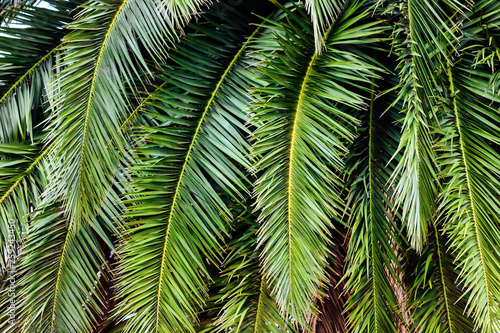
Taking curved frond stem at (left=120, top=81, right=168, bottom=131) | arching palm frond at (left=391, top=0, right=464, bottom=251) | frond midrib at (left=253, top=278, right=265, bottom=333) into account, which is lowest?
frond midrib at (left=253, top=278, right=265, bottom=333)

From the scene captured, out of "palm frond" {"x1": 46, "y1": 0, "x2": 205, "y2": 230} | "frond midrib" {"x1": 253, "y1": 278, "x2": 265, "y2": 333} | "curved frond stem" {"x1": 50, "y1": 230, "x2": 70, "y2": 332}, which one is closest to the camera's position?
"palm frond" {"x1": 46, "y1": 0, "x2": 205, "y2": 230}

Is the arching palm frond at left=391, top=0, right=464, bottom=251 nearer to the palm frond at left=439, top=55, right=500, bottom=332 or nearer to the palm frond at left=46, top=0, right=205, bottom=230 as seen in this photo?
the palm frond at left=439, top=55, right=500, bottom=332

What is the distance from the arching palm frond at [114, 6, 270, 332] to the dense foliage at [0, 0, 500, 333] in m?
0.01

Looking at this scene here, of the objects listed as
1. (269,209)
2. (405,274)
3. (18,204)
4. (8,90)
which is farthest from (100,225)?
(405,274)

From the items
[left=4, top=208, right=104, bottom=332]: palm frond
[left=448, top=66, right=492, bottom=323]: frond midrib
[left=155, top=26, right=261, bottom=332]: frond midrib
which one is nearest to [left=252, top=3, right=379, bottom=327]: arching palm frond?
[left=155, top=26, right=261, bottom=332]: frond midrib

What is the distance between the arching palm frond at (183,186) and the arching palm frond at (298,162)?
247mm

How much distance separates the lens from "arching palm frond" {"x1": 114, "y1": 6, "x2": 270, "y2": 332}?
226 centimetres

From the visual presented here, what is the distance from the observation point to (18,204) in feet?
9.00

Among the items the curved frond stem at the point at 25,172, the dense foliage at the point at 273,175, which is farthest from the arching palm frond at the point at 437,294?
the curved frond stem at the point at 25,172

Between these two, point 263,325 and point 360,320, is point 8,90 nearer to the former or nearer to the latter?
point 263,325

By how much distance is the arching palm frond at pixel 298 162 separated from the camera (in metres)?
2.08

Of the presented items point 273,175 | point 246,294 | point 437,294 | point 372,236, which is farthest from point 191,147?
point 437,294

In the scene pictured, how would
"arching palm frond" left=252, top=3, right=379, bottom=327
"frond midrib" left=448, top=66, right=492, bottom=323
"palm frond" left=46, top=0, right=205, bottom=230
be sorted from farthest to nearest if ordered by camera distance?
"palm frond" left=46, top=0, right=205, bottom=230 < "arching palm frond" left=252, top=3, right=379, bottom=327 < "frond midrib" left=448, top=66, right=492, bottom=323

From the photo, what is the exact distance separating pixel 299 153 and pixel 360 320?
95cm
